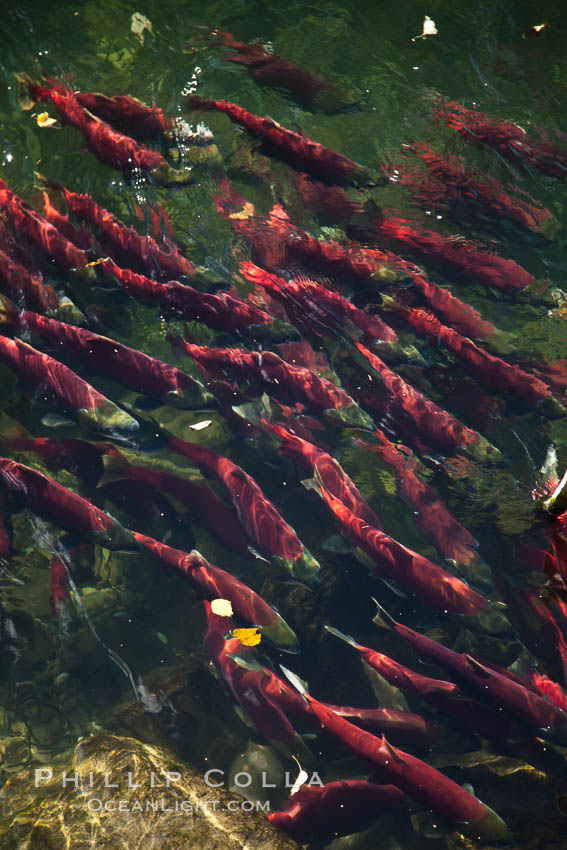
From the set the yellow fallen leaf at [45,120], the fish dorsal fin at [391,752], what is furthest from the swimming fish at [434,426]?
the yellow fallen leaf at [45,120]

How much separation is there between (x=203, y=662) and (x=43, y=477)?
7.52 feet

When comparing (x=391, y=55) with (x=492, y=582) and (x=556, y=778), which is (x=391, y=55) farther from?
(x=556, y=778)

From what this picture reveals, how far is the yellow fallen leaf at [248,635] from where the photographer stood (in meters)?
4.80

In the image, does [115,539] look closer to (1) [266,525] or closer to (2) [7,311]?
(1) [266,525]

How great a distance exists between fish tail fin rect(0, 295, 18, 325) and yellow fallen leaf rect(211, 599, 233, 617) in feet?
11.9

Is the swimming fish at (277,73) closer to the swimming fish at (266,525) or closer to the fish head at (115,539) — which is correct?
the swimming fish at (266,525)

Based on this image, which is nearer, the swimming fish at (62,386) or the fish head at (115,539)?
the fish head at (115,539)

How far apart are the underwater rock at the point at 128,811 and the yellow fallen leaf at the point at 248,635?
104 centimetres

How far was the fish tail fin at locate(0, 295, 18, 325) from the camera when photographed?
5820mm

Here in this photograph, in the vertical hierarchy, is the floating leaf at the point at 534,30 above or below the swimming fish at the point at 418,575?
above

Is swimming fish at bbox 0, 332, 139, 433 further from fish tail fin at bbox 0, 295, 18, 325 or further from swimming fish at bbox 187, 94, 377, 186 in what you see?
swimming fish at bbox 187, 94, 377, 186

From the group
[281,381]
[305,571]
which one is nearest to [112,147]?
[281,381]

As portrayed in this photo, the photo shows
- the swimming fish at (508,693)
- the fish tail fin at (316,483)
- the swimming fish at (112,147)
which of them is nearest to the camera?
the swimming fish at (508,693)

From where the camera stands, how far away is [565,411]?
241 inches
